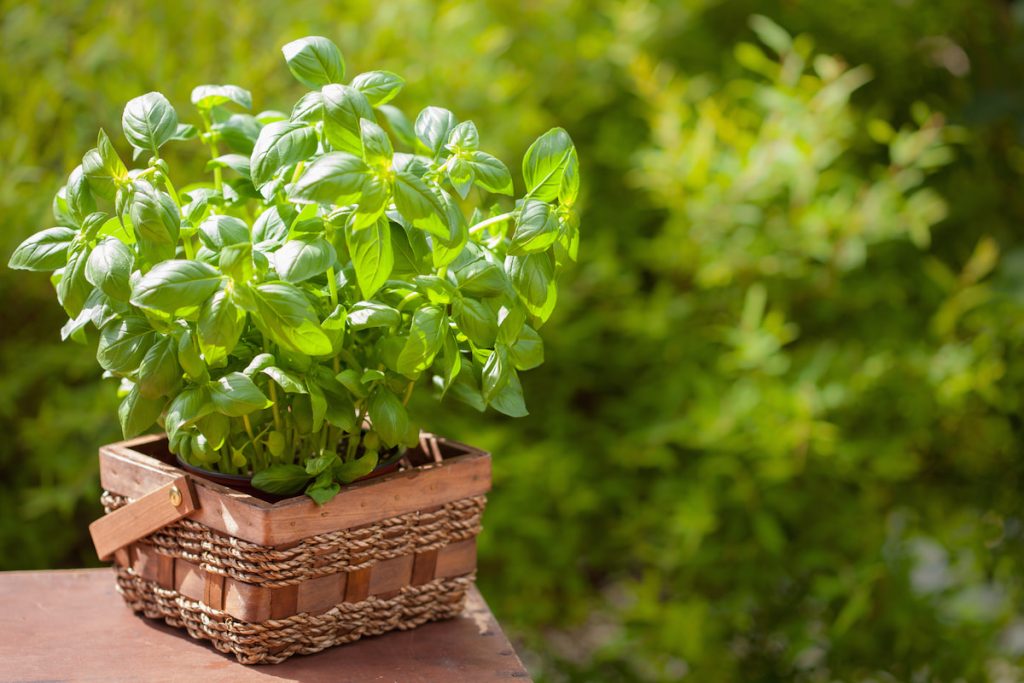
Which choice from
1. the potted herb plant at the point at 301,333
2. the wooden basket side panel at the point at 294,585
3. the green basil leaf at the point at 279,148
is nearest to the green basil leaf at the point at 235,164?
the potted herb plant at the point at 301,333

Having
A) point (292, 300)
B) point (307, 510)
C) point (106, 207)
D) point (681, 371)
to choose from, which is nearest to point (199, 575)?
point (307, 510)

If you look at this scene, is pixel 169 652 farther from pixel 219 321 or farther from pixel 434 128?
pixel 434 128

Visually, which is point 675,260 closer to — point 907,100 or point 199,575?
point 907,100

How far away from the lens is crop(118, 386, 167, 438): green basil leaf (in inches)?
32.3

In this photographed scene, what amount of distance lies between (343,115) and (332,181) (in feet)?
0.21

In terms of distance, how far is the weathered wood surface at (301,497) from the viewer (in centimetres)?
81

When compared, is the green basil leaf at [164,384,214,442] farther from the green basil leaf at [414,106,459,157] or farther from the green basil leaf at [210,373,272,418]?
the green basil leaf at [414,106,459,157]

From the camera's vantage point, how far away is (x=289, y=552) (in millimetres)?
819

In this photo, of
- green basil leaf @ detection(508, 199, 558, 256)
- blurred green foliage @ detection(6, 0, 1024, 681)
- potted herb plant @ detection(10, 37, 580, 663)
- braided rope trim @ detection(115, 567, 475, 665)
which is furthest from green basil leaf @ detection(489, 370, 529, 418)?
blurred green foliage @ detection(6, 0, 1024, 681)

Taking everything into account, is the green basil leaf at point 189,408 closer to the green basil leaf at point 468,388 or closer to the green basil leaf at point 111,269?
the green basil leaf at point 111,269

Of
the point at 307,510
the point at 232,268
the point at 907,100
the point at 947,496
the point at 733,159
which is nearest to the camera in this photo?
the point at 232,268

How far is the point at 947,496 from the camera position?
1881mm

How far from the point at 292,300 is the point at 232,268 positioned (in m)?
0.05

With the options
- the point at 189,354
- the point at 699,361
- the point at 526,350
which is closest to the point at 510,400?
the point at 526,350
